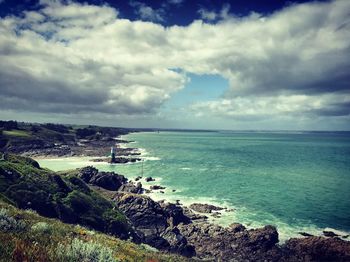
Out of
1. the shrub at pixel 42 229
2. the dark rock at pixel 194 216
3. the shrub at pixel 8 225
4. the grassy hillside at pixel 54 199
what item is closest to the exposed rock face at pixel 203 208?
the dark rock at pixel 194 216

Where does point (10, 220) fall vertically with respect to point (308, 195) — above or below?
above

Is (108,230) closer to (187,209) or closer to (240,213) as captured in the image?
(187,209)

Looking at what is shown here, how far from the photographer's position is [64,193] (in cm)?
3259

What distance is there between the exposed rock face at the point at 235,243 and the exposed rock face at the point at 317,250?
6.14ft

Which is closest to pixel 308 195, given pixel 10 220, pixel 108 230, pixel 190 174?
pixel 190 174

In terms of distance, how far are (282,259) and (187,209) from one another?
74.0 feet

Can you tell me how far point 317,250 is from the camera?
37.9m

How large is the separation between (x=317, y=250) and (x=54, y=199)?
113 ft

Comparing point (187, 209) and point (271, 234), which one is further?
point (187, 209)

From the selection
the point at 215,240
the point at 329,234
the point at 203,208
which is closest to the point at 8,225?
the point at 215,240

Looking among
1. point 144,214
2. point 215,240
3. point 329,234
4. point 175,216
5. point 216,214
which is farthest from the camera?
point 216,214

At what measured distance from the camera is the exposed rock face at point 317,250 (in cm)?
3691

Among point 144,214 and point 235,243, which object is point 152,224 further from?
point 235,243

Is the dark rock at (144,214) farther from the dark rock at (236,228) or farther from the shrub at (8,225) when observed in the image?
the shrub at (8,225)
